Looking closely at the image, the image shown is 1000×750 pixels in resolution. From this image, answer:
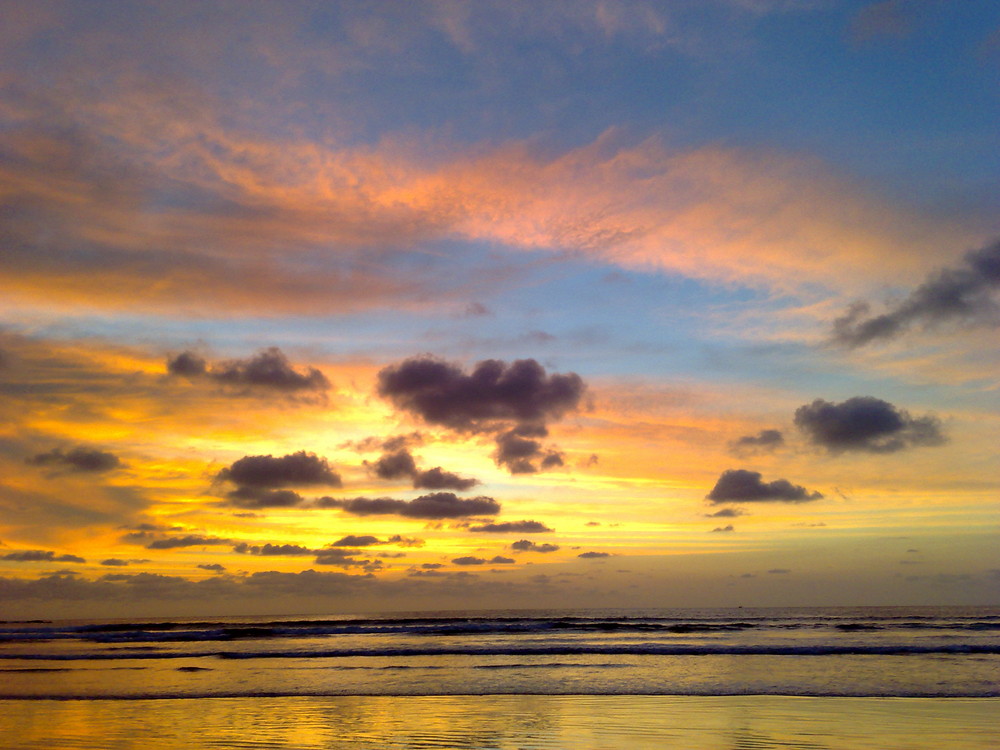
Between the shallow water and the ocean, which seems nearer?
the shallow water

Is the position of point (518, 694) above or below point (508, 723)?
below

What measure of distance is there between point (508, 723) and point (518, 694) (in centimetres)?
581

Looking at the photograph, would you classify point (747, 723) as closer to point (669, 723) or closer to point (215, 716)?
point (669, 723)

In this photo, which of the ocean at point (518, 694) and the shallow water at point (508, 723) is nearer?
the shallow water at point (508, 723)

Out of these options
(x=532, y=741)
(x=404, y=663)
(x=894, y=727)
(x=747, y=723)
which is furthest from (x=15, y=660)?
(x=894, y=727)

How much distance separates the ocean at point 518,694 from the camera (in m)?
15.8

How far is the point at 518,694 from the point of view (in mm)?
22656

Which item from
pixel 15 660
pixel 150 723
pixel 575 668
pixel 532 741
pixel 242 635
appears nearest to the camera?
pixel 532 741

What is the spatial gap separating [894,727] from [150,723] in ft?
61.2

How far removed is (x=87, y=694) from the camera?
941 inches

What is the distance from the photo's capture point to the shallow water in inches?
590

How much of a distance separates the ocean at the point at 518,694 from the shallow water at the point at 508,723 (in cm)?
7

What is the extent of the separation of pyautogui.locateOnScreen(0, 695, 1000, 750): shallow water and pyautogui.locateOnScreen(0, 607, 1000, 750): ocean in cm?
7

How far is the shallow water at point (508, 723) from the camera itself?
14984 mm
